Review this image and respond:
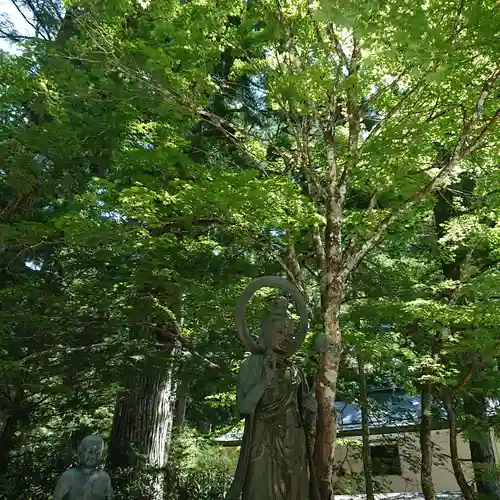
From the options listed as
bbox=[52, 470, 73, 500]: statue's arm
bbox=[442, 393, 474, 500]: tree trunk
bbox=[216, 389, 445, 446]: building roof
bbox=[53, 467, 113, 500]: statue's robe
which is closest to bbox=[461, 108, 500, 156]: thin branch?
bbox=[442, 393, 474, 500]: tree trunk

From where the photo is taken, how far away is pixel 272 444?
368 cm

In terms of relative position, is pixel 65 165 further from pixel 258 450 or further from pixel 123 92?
pixel 258 450

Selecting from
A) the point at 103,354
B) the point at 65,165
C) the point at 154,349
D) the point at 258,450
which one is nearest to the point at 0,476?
the point at 103,354

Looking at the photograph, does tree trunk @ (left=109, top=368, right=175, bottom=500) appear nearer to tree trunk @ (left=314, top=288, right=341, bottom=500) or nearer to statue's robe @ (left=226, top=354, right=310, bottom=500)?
tree trunk @ (left=314, top=288, right=341, bottom=500)

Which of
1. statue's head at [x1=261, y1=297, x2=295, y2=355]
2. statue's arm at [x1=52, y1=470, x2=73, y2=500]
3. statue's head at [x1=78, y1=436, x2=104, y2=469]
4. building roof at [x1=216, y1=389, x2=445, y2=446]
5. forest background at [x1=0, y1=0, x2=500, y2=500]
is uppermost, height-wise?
forest background at [x1=0, y1=0, x2=500, y2=500]

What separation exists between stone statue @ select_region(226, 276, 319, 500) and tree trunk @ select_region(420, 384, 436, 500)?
537 centimetres

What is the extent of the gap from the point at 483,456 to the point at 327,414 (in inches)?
223

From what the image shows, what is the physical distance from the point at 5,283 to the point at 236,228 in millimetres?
→ 4784

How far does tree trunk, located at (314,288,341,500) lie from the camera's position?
5578 millimetres

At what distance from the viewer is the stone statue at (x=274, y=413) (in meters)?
3.56

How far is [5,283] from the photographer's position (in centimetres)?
864

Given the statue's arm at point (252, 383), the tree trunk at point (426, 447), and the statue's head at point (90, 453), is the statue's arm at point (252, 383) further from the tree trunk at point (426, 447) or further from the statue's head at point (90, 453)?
the tree trunk at point (426, 447)

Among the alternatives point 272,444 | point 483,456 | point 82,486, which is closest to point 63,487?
point 82,486

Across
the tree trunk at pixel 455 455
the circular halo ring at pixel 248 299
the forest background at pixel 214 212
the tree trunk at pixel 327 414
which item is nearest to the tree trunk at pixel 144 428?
the forest background at pixel 214 212
